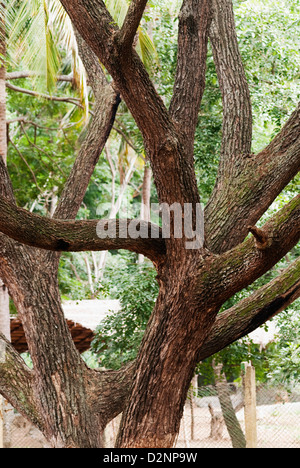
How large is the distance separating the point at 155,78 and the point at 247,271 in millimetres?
4106

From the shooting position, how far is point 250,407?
5715 mm

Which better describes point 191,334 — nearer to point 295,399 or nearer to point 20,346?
point 295,399

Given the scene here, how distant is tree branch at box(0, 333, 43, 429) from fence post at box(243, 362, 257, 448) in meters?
2.45

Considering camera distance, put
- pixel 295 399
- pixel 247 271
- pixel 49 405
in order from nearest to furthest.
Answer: pixel 247 271
pixel 49 405
pixel 295 399

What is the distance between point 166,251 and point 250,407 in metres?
2.78

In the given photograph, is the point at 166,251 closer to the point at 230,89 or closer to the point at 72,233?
the point at 72,233

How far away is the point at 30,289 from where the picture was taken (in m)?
4.06

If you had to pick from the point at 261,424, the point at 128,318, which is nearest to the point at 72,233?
the point at 128,318

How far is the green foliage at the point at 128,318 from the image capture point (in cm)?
596

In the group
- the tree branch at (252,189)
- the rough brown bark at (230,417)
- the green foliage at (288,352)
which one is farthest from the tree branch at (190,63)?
the rough brown bark at (230,417)

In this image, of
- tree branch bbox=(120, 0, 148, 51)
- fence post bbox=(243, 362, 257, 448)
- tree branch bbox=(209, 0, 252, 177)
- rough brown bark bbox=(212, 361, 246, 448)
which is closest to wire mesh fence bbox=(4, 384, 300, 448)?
rough brown bark bbox=(212, 361, 246, 448)

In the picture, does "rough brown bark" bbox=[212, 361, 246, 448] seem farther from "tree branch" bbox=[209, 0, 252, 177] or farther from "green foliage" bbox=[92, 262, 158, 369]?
"tree branch" bbox=[209, 0, 252, 177]

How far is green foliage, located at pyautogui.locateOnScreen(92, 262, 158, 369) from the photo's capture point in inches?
235

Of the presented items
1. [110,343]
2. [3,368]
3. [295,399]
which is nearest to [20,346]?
[110,343]
